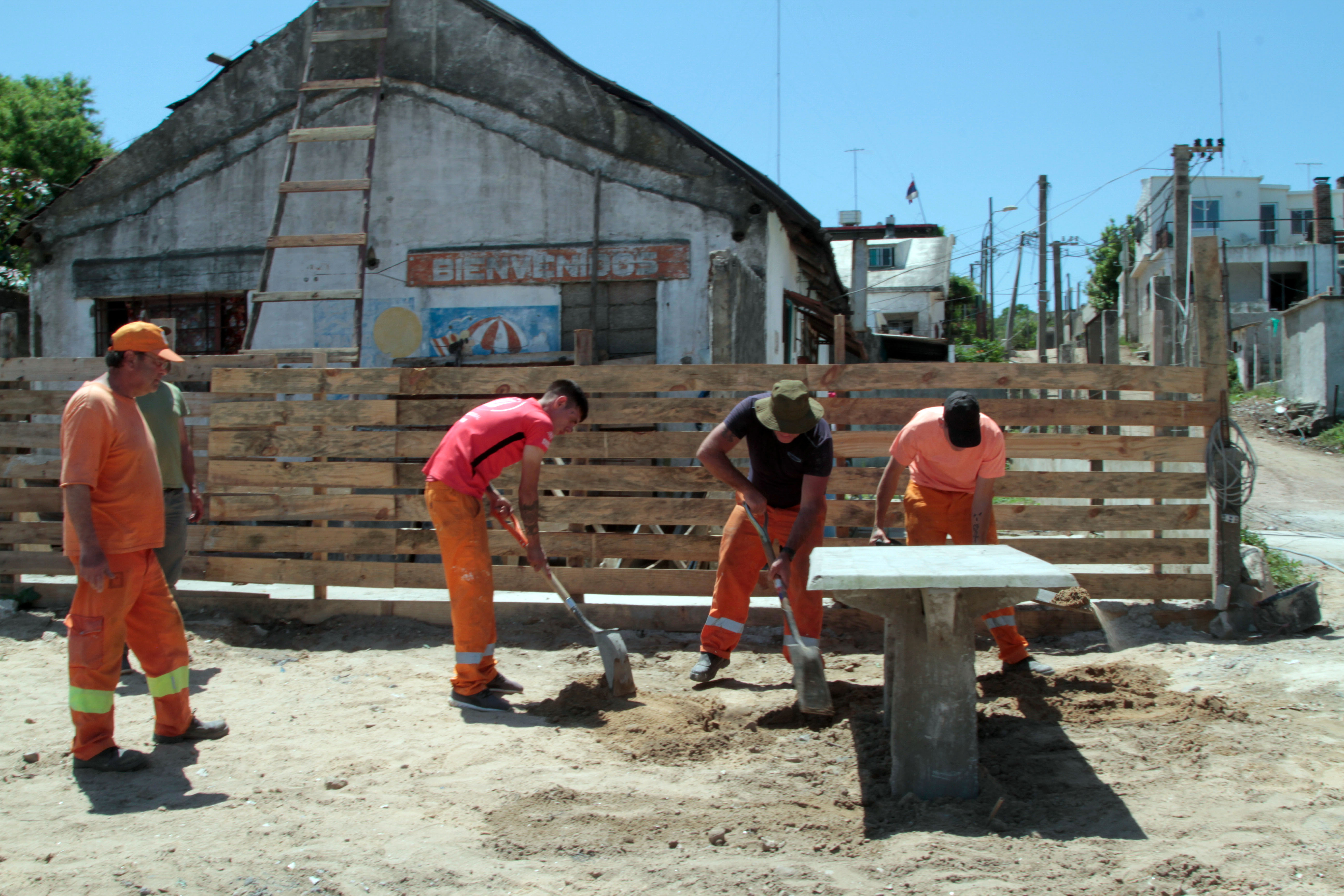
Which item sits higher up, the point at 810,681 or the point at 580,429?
the point at 580,429

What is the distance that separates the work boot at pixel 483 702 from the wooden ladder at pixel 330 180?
15.6 ft

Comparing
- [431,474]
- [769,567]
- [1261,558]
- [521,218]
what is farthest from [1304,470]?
[431,474]

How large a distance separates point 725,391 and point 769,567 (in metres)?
A: 1.50

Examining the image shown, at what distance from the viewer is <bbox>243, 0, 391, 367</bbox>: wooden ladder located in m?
9.08

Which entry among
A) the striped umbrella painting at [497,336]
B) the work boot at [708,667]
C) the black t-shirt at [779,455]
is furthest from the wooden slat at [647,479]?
the striped umbrella painting at [497,336]

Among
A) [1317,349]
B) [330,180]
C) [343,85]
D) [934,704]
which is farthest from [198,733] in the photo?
[1317,349]

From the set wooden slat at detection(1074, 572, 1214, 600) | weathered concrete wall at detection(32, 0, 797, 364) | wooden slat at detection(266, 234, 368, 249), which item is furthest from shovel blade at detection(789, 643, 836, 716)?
wooden slat at detection(266, 234, 368, 249)

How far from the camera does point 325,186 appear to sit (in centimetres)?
920

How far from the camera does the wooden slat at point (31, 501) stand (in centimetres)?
638

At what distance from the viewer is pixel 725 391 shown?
18.9 feet

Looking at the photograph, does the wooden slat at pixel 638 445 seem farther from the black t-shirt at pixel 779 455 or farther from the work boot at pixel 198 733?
the work boot at pixel 198 733

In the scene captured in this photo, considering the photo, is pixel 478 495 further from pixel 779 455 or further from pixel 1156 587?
pixel 1156 587

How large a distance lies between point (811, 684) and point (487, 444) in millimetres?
1926

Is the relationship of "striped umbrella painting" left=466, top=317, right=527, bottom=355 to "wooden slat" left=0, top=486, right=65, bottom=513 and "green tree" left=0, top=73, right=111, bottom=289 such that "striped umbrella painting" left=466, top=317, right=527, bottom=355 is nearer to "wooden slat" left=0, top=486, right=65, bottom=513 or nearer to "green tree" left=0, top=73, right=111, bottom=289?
"wooden slat" left=0, top=486, right=65, bottom=513
